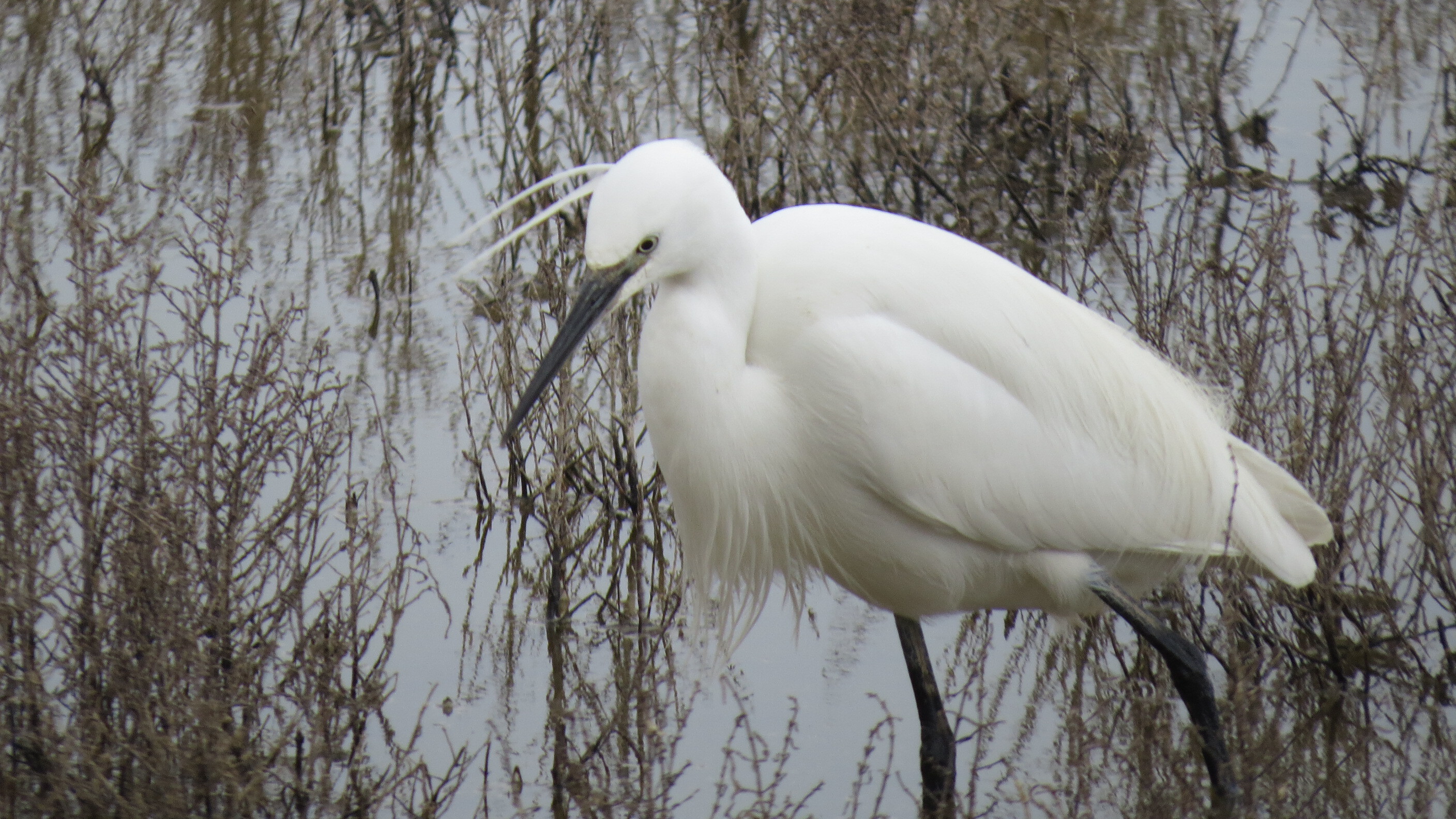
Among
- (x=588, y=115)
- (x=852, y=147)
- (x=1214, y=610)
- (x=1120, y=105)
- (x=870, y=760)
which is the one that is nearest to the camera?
(x=870, y=760)

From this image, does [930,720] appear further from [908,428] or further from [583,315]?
[583,315]

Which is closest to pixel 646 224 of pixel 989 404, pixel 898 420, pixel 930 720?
pixel 898 420

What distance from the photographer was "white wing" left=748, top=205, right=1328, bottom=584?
7.75 feet

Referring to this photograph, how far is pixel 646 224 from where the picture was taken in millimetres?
2119

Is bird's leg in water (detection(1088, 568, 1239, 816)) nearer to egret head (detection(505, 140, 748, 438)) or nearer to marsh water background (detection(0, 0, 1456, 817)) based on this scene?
marsh water background (detection(0, 0, 1456, 817))

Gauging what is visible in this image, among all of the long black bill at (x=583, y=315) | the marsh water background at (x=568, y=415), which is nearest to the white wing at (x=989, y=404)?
the marsh water background at (x=568, y=415)

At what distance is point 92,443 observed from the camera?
2.30 m

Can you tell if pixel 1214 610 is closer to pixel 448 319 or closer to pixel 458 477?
pixel 458 477

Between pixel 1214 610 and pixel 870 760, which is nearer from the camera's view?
pixel 870 760

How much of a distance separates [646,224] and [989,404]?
2.10 ft

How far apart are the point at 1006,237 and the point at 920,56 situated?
0.59 m

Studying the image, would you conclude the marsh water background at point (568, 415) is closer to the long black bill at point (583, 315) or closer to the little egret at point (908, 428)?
the little egret at point (908, 428)

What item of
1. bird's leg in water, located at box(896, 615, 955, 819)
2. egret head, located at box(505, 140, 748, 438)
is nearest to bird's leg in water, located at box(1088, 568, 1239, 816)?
bird's leg in water, located at box(896, 615, 955, 819)

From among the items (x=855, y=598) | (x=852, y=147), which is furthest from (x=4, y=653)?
(x=852, y=147)
